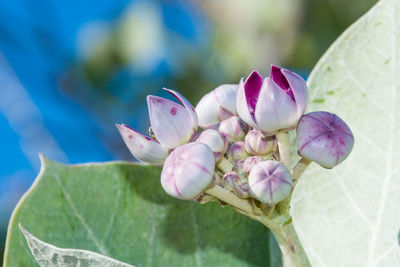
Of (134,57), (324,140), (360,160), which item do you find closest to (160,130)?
(324,140)

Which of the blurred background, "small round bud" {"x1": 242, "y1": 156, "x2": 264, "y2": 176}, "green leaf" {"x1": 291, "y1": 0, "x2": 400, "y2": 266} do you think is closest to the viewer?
"small round bud" {"x1": 242, "y1": 156, "x2": 264, "y2": 176}

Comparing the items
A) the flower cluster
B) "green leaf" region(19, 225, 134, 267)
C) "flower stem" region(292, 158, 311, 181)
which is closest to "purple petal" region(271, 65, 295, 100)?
the flower cluster

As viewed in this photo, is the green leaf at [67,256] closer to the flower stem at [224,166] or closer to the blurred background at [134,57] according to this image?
the flower stem at [224,166]

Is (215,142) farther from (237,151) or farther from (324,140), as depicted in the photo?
(324,140)

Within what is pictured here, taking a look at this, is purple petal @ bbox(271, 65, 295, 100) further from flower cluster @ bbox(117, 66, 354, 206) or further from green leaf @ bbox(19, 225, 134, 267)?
green leaf @ bbox(19, 225, 134, 267)

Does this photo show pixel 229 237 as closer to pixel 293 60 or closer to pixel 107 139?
pixel 293 60

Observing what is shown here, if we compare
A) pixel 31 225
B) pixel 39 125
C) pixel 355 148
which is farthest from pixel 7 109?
pixel 355 148

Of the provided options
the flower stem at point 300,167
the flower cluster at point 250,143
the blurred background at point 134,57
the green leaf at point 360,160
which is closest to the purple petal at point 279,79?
the flower cluster at point 250,143
